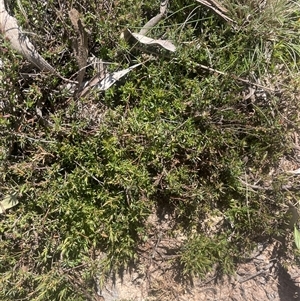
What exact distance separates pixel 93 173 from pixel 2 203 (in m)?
0.77

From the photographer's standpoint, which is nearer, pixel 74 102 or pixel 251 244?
pixel 74 102

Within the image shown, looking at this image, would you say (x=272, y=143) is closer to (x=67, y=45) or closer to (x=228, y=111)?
(x=228, y=111)

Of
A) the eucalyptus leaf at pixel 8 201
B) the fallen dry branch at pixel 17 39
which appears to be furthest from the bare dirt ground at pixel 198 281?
the fallen dry branch at pixel 17 39

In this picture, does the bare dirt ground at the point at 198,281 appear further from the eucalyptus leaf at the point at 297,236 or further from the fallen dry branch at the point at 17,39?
the fallen dry branch at the point at 17,39

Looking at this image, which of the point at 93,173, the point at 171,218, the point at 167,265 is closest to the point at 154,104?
the point at 93,173

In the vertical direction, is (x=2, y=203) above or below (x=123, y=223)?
above

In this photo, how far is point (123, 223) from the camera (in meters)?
3.31

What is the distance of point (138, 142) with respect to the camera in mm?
3312

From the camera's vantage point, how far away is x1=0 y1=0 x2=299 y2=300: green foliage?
3.24 metres

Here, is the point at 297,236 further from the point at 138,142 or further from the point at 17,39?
the point at 17,39

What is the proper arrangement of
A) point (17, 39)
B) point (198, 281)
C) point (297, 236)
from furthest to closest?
point (198, 281)
point (297, 236)
point (17, 39)

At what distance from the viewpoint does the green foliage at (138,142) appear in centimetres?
324

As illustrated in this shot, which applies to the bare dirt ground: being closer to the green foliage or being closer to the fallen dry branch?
the green foliage

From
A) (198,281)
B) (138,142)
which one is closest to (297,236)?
(198,281)
